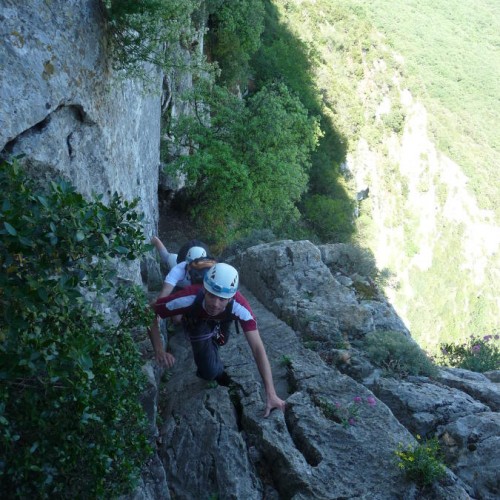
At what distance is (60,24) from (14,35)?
79 centimetres

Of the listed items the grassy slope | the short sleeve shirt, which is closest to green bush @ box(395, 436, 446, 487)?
the short sleeve shirt

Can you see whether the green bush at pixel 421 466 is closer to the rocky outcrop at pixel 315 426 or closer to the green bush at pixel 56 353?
the rocky outcrop at pixel 315 426

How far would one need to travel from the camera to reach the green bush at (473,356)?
12.7 m

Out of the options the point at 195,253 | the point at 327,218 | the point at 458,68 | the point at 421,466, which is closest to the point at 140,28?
the point at 195,253

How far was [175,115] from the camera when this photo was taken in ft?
52.4

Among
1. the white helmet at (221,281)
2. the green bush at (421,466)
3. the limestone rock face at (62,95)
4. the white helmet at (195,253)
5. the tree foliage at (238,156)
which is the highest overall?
the limestone rock face at (62,95)

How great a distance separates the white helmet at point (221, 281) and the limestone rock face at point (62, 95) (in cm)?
133

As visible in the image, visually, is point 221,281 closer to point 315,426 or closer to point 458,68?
point 315,426

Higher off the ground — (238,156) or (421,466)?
(421,466)

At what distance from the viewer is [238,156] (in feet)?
49.9

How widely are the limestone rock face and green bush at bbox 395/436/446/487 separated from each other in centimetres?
370

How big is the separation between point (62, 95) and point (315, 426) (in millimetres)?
4230

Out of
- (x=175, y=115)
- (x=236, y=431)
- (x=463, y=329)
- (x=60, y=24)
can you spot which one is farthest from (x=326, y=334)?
(x=463, y=329)

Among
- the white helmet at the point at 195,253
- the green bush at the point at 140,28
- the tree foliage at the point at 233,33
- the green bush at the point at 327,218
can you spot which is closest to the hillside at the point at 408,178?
the green bush at the point at 327,218
